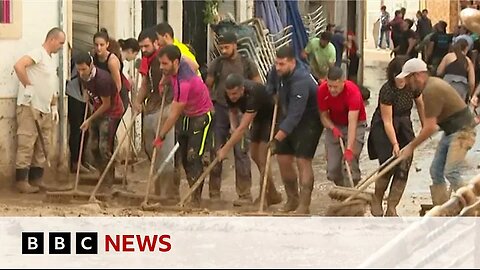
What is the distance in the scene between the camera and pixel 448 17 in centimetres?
1140

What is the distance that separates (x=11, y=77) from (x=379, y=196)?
3021mm

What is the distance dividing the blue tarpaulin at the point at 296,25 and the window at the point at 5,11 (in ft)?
9.70

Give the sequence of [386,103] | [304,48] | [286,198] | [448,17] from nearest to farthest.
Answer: [386,103] → [286,198] → [448,17] → [304,48]

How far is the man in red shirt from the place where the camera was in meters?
9.32

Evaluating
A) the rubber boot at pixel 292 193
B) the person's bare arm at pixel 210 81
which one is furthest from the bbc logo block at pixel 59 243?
the person's bare arm at pixel 210 81

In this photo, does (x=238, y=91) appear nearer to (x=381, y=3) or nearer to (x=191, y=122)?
(x=191, y=122)

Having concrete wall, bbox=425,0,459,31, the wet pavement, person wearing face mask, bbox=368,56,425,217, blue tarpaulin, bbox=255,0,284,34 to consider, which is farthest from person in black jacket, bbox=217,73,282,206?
blue tarpaulin, bbox=255,0,284,34

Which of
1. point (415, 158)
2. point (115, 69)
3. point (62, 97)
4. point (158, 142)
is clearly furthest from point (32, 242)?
point (415, 158)

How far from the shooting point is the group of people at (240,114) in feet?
29.7

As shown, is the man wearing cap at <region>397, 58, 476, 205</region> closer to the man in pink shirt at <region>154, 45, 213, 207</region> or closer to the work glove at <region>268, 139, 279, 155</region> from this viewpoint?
the work glove at <region>268, 139, 279, 155</region>

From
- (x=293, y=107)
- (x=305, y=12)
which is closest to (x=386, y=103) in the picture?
(x=293, y=107)

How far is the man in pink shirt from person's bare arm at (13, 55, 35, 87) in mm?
1112

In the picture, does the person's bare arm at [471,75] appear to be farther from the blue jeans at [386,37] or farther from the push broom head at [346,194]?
the push broom head at [346,194]

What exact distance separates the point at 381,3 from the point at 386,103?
2.05 m
